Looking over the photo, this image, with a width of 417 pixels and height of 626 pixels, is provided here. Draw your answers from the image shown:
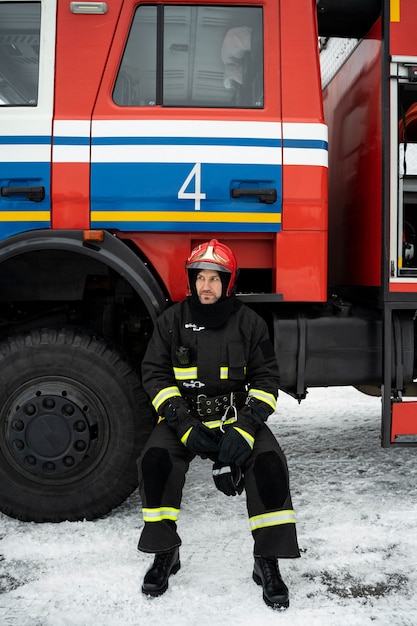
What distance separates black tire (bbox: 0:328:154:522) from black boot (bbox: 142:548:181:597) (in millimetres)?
581

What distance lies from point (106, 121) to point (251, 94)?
762 mm

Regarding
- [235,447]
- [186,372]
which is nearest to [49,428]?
[186,372]

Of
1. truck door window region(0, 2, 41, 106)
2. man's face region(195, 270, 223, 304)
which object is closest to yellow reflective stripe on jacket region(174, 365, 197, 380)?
man's face region(195, 270, 223, 304)

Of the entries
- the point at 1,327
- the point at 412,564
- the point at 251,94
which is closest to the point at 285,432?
the point at 412,564

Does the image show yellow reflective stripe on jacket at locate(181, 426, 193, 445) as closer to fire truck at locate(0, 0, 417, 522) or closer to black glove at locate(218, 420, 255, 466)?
black glove at locate(218, 420, 255, 466)

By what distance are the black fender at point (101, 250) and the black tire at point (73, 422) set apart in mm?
371

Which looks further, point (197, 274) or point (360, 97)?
point (360, 97)

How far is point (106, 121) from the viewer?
8.96ft

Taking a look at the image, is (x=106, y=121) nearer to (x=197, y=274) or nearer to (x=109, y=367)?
(x=197, y=274)

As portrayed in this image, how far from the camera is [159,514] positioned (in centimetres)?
228

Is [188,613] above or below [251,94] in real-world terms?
below

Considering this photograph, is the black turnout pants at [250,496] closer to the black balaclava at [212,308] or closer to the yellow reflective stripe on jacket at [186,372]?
the yellow reflective stripe on jacket at [186,372]

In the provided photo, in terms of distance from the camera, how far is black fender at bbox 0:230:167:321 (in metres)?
2.70

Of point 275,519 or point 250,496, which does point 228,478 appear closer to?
point 250,496
